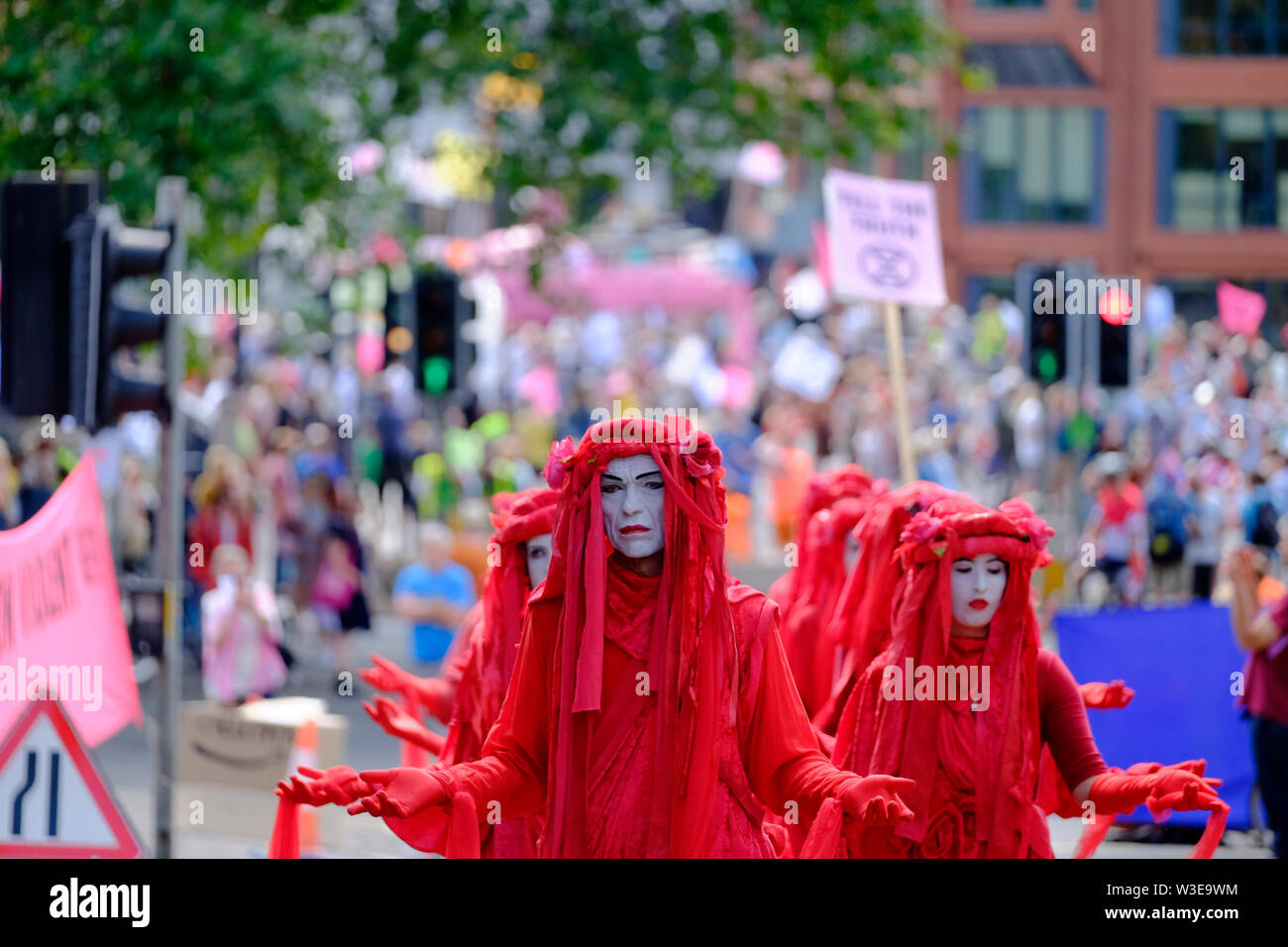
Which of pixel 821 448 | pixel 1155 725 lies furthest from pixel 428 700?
pixel 821 448

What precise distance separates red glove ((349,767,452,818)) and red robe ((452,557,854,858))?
10 centimetres

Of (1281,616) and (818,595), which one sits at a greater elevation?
(818,595)

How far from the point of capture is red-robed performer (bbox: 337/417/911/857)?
4469mm

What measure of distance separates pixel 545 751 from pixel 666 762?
355 mm

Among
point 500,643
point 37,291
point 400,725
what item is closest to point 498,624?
point 500,643

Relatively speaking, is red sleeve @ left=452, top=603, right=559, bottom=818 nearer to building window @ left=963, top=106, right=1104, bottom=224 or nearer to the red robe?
the red robe

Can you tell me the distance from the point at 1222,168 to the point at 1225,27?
19.5 ft

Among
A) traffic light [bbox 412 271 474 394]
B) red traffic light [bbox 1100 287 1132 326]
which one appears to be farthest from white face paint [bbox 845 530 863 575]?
traffic light [bbox 412 271 474 394]

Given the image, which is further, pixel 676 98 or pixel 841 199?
pixel 676 98

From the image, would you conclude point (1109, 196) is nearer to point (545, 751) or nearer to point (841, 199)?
point (841, 199)

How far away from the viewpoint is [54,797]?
5.42 metres

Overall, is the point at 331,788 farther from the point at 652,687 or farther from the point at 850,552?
the point at 850,552

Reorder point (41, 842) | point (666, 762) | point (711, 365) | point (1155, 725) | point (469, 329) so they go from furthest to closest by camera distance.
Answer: point (711, 365) → point (469, 329) → point (1155, 725) → point (41, 842) → point (666, 762)

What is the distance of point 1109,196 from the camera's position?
91.2ft
